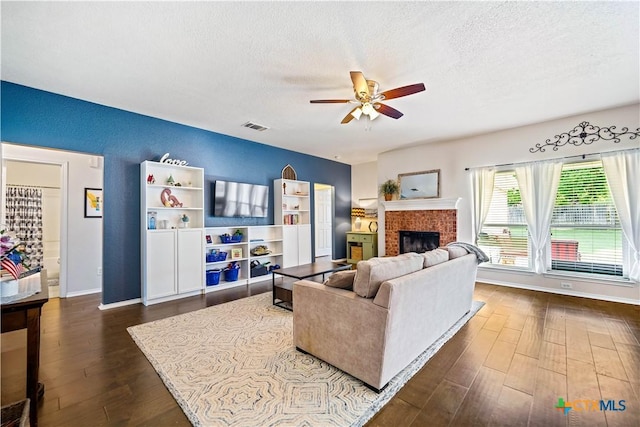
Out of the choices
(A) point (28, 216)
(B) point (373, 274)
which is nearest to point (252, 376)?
(B) point (373, 274)

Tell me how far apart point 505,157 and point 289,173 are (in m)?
4.25

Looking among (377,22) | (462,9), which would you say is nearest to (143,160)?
(377,22)

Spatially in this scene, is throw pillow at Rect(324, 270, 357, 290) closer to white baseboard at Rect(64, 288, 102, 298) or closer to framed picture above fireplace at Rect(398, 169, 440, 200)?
framed picture above fireplace at Rect(398, 169, 440, 200)

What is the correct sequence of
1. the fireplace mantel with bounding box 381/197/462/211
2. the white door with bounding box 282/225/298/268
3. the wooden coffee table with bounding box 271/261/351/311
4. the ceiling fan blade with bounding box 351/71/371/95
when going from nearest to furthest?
1. the ceiling fan blade with bounding box 351/71/371/95
2. the wooden coffee table with bounding box 271/261/351/311
3. the fireplace mantel with bounding box 381/197/462/211
4. the white door with bounding box 282/225/298/268

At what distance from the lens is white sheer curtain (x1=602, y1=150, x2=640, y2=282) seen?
12.0 feet

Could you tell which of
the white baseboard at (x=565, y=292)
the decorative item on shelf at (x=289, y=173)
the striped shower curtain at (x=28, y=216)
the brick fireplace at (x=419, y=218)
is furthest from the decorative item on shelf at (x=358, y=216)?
the striped shower curtain at (x=28, y=216)

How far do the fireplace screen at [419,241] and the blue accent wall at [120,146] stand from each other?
10.8 feet

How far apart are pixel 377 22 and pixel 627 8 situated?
1844 millimetres

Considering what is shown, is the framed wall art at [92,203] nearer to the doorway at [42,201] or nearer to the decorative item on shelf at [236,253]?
the doorway at [42,201]

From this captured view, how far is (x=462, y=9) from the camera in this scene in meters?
1.97

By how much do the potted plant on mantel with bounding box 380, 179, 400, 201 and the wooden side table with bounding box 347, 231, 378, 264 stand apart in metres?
1.32

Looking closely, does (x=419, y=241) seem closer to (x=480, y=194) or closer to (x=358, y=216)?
(x=480, y=194)

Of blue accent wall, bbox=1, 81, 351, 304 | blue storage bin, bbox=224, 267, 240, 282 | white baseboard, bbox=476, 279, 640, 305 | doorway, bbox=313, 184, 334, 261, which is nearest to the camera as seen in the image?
blue accent wall, bbox=1, 81, 351, 304

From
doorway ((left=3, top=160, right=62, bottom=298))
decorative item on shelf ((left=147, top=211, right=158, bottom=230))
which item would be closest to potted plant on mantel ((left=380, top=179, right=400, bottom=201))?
decorative item on shelf ((left=147, top=211, right=158, bottom=230))
